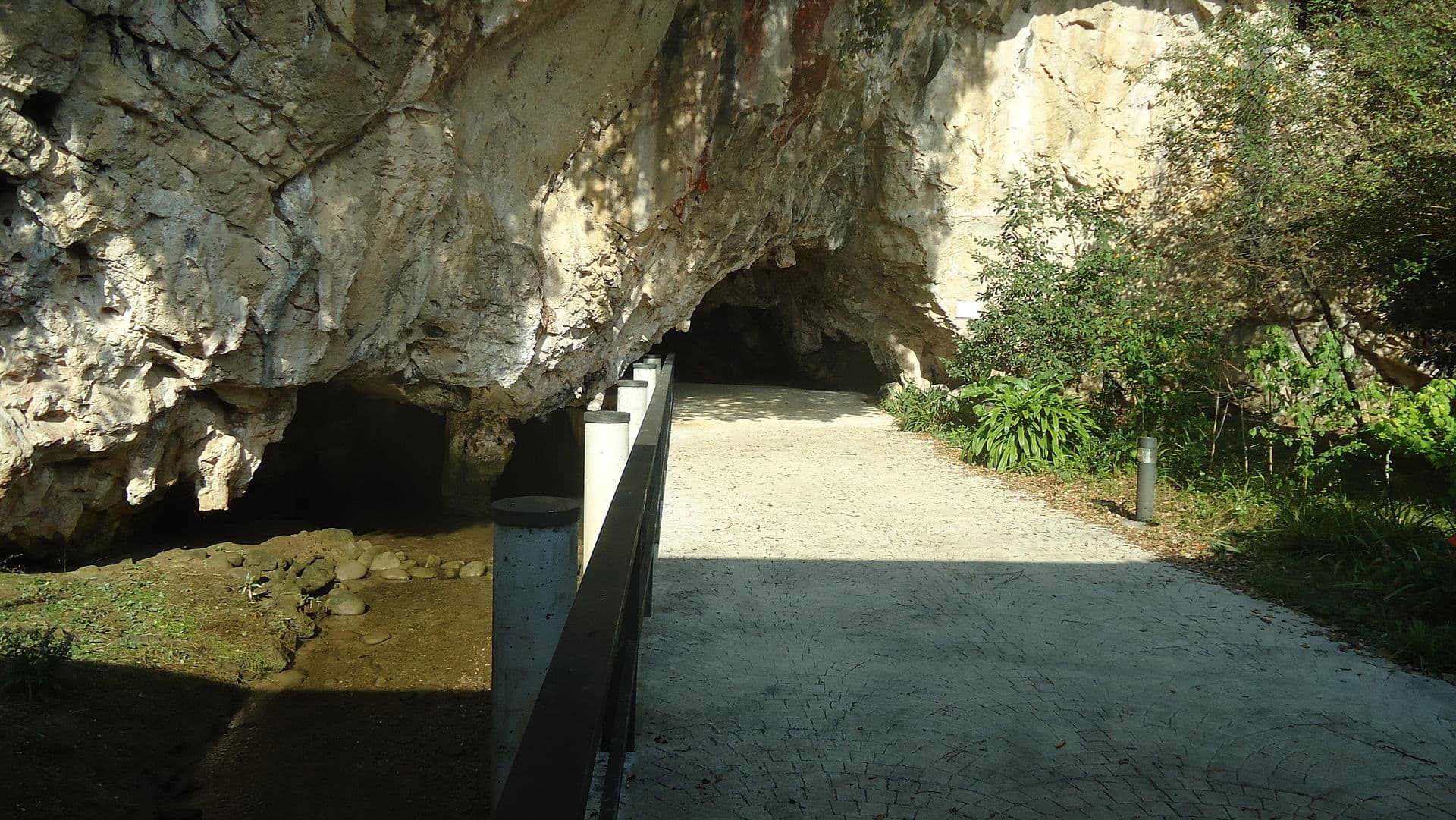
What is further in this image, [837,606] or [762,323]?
[762,323]

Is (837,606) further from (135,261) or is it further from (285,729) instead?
(135,261)

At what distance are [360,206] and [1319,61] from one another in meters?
10.5

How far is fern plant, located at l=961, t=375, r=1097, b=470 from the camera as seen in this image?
396 inches

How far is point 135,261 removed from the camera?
6.84m

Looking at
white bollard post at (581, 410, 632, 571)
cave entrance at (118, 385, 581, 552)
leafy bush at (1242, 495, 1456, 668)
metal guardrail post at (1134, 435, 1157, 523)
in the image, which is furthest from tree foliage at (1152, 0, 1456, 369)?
cave entrance at (118, 385, 581, 552)

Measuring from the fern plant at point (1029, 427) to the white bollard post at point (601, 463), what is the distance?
5.45m

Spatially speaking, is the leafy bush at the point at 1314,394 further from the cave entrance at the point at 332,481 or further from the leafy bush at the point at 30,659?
the leafy bush at the point at 30,659

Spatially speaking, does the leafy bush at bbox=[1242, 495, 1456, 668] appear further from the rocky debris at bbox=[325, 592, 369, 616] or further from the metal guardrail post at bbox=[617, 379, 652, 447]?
the rocky debris at bbox=[325, 592, 369, 616]

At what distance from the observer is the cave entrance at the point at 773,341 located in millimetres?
18266

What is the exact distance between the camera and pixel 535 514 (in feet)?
8.69

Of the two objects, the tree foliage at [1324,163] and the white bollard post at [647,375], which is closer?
the tree foliage at [1324,163]

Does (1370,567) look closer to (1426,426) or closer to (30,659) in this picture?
(1426,426)

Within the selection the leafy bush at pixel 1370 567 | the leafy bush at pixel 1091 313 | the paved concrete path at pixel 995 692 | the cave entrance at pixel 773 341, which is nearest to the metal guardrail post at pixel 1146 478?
the paved concrete path at pixel 995 692

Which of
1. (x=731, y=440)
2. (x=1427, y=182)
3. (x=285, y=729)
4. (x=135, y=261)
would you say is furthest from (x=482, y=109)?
(x=1427, y=182)
